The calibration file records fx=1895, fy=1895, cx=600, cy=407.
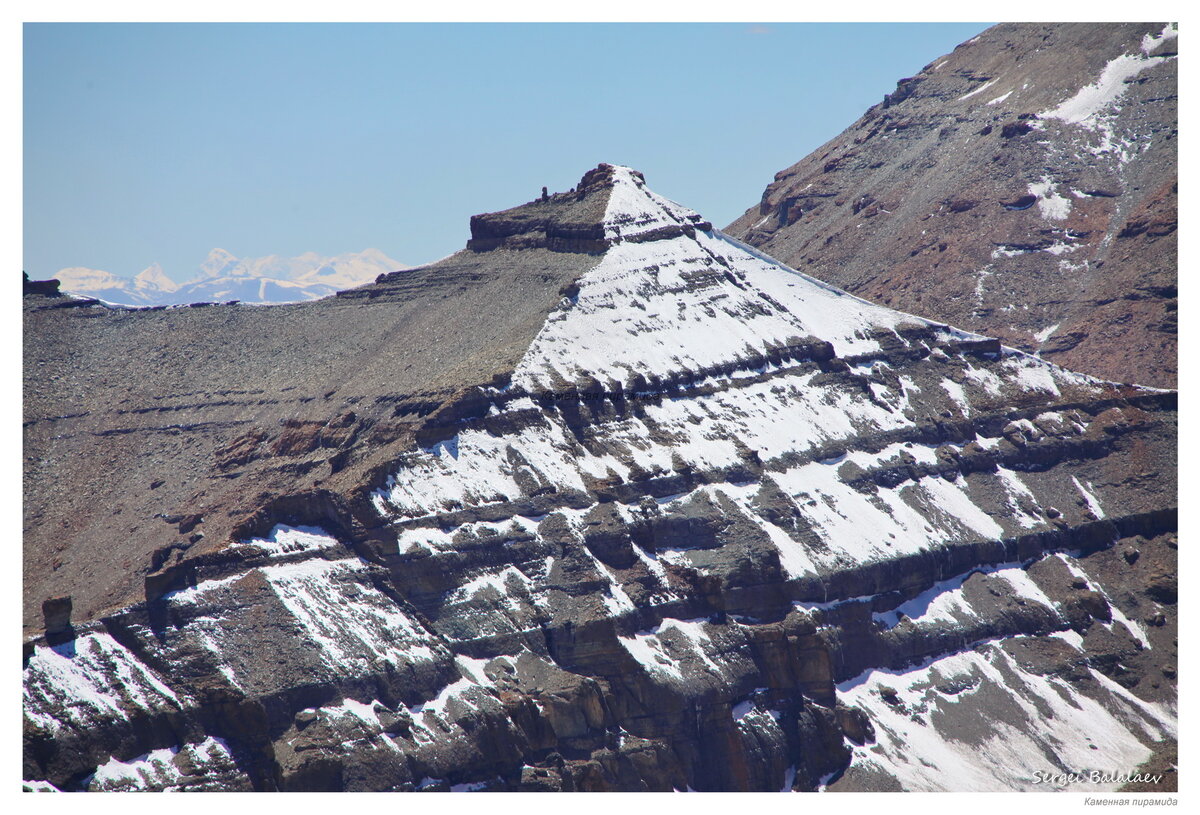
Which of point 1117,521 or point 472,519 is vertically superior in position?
point 472,519

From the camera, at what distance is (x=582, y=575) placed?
524 feet

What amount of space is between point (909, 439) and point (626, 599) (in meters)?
47.5

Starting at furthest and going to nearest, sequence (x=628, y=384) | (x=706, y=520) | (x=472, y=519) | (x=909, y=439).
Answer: (x=909, y=439)
(x=628, y=384)
(x=706, y=520)
(x=472, y=519)

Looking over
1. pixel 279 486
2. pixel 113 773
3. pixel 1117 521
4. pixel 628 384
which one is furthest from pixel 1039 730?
pixel 113 773

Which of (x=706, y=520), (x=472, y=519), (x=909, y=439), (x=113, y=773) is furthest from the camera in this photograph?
(x=909, y=439)

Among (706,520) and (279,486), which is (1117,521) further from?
(279,486)

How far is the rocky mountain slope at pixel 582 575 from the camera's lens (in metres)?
139

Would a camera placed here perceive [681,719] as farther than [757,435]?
No

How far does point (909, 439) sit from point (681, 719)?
5208 cm

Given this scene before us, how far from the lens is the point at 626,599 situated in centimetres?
16050

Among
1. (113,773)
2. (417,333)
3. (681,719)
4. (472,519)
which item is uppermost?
(417,333)

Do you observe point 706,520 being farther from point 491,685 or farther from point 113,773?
point 113,773

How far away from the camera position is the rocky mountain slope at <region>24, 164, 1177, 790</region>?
13888cm

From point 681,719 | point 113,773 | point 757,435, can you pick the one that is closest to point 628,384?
point 757,435
